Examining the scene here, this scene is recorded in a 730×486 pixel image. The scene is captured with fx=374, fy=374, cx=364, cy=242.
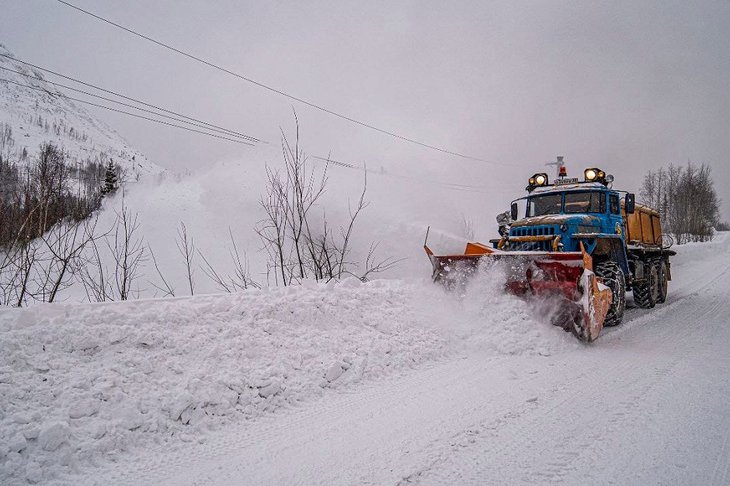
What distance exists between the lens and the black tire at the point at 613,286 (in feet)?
21.7

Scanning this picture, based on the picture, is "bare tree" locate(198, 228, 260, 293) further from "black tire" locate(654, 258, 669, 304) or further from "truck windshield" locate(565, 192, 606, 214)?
"black tire" locate(654, 258, 669, 304)

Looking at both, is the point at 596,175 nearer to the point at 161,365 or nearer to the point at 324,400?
the point at 324,400

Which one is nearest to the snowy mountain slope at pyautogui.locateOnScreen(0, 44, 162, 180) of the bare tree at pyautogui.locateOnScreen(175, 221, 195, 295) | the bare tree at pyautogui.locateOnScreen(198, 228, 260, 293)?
the bare tree at pyautogui.locateOnScreen(175, 221, 195, 295)

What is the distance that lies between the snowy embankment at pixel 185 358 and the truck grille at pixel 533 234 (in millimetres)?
2224

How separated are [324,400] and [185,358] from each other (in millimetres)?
1318

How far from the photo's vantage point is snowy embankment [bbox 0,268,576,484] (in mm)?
2512

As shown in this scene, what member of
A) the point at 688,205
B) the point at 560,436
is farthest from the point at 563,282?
the point at 688,205

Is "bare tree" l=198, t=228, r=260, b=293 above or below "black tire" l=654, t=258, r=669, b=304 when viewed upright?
above

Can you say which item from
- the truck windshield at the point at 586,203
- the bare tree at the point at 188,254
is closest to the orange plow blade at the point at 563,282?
the truck windshield at the point at 586,203

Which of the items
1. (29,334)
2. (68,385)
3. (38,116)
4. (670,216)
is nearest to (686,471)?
(68,385)

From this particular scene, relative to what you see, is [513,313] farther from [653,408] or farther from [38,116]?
[38,116]

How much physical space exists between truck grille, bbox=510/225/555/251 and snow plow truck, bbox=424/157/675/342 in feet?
0.06

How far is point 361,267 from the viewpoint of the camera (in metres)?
15.7

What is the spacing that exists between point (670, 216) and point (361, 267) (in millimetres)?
48974
